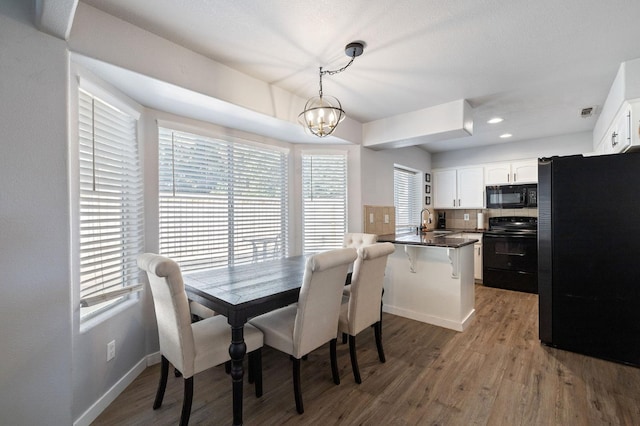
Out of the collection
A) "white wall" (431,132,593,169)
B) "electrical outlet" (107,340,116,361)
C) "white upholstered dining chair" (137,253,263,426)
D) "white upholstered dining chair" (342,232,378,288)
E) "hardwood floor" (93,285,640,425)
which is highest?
"white wall" (431,132,593,169)

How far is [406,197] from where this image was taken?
4961mm

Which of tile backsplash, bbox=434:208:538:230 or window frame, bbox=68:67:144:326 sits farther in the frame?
tile backsplash, bbox=434:208:538:230

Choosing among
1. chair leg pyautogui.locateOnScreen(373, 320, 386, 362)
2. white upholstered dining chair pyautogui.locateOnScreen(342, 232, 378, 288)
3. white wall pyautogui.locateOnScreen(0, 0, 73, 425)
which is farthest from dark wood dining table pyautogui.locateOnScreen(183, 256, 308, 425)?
white upholstered dining chair pyautogui.locateOnScreen(342, 232, 378, 288)

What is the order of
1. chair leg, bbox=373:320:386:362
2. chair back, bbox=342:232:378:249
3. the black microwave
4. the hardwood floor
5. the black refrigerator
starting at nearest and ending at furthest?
the hardwood floor < the black refrigerator < chair leg, bbox=373:320:386:362 < chair back, bbox=342:232:378:249 < the black microwave

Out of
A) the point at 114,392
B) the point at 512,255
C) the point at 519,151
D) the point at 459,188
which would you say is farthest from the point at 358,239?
the point at 519,151

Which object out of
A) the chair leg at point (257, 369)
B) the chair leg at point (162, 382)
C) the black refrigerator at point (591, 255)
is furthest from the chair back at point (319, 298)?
the black refrigerator at point (591, 255)

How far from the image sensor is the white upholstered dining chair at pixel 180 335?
154 cm

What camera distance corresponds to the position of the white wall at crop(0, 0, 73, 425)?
1.32 metres

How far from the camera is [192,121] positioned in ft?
8.75

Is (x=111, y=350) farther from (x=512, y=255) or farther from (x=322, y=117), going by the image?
(x=512, y=255)

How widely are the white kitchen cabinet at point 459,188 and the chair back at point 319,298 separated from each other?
13.5 ft

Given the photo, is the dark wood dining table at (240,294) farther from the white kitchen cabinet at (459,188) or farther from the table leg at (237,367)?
the white kitchen cabinet at (459,188)

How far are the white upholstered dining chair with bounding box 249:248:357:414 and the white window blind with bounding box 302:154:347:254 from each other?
1622 millimetres

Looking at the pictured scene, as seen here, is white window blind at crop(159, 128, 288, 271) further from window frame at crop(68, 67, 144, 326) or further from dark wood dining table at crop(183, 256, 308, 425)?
window frame at crop(68, 67, 144, 326)
